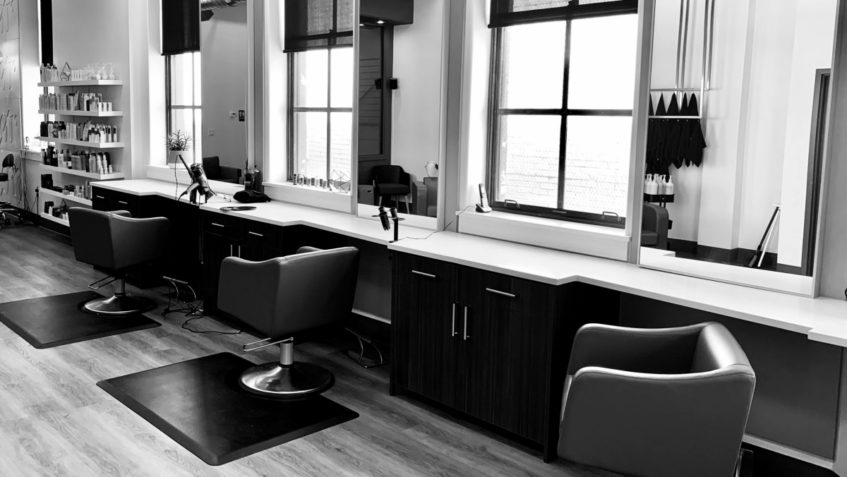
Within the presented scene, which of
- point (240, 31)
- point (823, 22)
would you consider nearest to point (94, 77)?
point (240, 31)

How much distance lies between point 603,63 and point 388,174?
5.32 ft

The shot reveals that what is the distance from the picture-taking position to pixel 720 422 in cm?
225

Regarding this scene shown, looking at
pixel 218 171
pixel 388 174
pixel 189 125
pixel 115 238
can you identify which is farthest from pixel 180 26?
pixel 388 174

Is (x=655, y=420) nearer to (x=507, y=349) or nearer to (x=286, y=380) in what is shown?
(x=507, y=349)

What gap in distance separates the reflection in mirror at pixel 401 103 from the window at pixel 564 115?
1.25 feet

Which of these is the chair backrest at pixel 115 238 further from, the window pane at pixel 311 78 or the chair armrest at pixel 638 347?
the chair armrest at pixel 638 347

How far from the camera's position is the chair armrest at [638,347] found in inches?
Result: 109

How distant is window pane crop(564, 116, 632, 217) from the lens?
3654 millimetres

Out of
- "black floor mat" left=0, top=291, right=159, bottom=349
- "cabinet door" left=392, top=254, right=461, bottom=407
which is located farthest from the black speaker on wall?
"cabinet door" left=392, top=254, right=461, bottom=407

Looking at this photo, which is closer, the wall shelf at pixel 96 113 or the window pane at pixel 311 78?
the window pane at pixel 311 78

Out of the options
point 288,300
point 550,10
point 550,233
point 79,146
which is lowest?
point 288,300

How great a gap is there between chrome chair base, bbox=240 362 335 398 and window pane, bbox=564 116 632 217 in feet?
5.48

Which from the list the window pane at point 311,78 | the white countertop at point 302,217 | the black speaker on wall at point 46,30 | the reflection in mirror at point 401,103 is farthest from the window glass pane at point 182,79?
the black speaker on wall at point 46,30

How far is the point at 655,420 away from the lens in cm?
232
